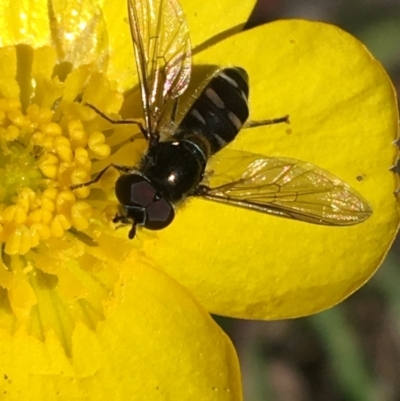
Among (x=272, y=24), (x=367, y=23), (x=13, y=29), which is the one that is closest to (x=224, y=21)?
(x=272, y=24)

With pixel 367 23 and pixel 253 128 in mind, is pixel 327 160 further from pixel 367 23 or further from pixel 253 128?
pixel 367 23

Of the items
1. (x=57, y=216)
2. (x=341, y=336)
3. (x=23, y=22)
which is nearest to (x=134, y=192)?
(x=57, y=216)

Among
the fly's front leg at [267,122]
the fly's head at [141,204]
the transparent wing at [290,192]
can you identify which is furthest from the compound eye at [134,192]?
the fly's front leg at [267,122]

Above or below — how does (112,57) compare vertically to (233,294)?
above

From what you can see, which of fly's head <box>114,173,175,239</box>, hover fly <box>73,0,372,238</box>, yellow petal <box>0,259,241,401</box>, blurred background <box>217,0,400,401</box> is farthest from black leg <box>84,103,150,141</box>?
blurred background <box>217,0,400,401</box>

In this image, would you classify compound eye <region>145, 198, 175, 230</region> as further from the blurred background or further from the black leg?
the blurred background

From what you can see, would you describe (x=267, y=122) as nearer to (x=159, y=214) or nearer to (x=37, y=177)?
(x=159, y=214)
